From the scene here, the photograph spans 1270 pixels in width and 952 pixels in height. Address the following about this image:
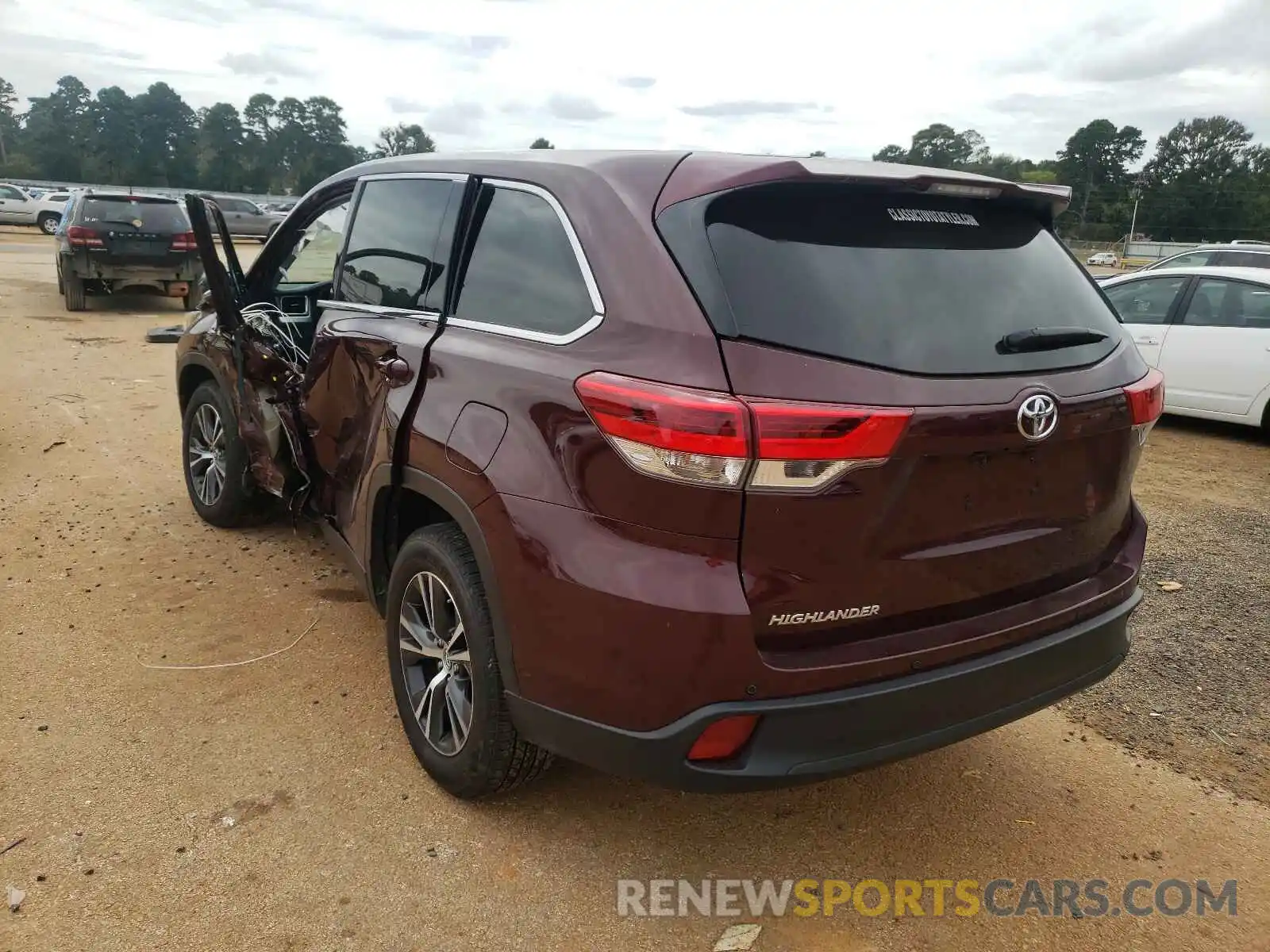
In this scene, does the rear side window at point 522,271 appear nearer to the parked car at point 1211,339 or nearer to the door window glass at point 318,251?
the door window glass at point 318,251

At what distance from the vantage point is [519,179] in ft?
9.02

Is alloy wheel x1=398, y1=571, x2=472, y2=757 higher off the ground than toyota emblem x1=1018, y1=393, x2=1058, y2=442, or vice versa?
toyota emblem x1=1018, y1=393, x2=1058, y2=442

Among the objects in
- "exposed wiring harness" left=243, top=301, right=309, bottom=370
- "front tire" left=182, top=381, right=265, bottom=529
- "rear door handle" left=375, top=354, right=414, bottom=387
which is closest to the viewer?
"rear door handle" left=375, top=354, right=414, bottom=387

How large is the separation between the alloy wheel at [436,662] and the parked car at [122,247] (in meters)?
12.3

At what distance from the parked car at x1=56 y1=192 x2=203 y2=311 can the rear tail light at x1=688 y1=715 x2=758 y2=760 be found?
13417 mm

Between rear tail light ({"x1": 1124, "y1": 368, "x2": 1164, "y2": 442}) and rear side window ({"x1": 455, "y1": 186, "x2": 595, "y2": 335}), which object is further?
rear tail light ({"x1": 1124, "y1": 368, "x2": 1164, "y2": 442})

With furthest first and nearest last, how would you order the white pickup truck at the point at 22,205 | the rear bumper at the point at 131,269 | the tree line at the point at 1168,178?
1. the tree line at the point at 1168,178
2. the white pickup truck at the point at 22,205
3. the rear bumper at the point at 131,269

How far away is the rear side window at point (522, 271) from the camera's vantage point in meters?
2.43

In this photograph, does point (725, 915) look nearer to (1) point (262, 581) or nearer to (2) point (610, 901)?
(2) point (610, 901)

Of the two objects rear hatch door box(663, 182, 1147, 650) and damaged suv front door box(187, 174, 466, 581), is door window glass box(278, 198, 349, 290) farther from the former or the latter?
rear hatch door box(663, 182, 1147, 650)

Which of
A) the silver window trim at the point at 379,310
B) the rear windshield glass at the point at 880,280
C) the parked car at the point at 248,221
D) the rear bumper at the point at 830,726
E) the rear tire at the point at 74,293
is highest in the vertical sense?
the rear windshield glass at the point at 880,280

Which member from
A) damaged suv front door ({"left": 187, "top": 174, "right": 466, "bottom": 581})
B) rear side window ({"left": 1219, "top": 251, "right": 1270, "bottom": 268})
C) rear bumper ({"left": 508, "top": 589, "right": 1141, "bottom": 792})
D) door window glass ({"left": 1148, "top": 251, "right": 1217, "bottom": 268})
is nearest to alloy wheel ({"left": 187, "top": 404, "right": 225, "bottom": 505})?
damaged suv front door ({"left": 187, "top": 174, "right": 466, "bottom": 581})

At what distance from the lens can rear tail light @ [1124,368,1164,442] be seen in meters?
2.54

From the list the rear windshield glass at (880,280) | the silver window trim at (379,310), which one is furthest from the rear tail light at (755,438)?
the silver window trim at (379,310)
